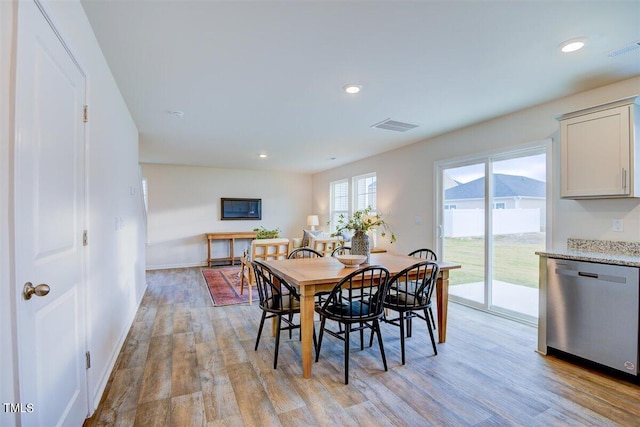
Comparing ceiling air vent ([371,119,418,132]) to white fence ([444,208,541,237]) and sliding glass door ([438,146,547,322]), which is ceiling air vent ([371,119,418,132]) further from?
white fence ([444,208,541,237])

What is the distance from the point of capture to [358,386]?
2.22 metres

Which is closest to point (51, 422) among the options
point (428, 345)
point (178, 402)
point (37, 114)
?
point (178, 402)

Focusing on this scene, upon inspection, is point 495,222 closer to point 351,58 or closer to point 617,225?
point 617,225

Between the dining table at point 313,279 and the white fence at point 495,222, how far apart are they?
128 cm

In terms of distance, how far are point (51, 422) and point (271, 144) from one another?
14.0ft

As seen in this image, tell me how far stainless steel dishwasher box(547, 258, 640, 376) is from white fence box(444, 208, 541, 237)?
88 centimetres

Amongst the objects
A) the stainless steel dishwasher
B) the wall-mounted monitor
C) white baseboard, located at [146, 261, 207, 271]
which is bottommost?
white baseboard, located at [146, 261, 207, 271]

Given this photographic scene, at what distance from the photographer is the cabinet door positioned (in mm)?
2494

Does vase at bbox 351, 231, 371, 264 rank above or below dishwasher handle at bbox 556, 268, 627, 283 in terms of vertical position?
above

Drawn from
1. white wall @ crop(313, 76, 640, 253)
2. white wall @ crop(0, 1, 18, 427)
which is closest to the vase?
white wall @ crop(313, 76, 640, 253)

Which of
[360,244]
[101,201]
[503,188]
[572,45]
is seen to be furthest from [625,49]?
[101,201]

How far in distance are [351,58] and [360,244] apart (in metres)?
1.65

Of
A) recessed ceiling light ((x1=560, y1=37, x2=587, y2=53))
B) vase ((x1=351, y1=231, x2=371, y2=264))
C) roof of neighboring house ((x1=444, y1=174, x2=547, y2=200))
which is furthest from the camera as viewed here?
roof of neighboring house ((x1=444, y1=174, x2=547, y2=200))

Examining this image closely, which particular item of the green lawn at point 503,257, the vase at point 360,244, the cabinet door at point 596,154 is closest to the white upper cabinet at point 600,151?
the cabinet door at point 596,154
